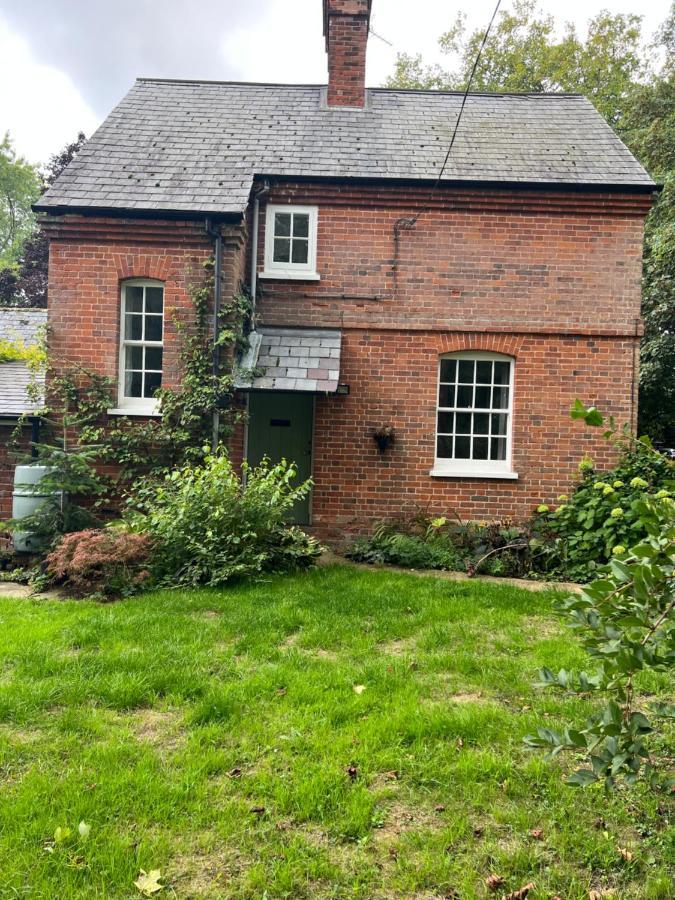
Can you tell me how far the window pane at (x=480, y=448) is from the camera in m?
9.09

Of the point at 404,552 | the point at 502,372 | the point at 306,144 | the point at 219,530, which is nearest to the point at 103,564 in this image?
the point at 219,530

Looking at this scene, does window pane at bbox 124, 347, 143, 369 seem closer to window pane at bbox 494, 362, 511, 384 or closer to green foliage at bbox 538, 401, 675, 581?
window pane at bbox 494, 362, 511, 384

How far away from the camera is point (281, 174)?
354 inches

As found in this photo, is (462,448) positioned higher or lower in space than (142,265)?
lower

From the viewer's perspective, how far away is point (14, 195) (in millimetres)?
30609

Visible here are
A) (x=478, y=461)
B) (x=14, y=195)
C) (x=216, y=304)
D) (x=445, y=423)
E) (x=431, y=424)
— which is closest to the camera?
(x=216, y=304)

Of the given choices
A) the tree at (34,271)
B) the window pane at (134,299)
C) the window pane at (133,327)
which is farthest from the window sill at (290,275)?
the tree at (34,271)

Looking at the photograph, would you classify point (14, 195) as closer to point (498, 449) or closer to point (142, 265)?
point (142, 265)

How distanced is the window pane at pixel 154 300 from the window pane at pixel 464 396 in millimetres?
4909

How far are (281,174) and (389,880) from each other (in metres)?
9.24

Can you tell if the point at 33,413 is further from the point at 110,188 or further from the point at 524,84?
the point at 524,84

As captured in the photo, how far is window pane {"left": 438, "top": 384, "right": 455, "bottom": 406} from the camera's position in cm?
907

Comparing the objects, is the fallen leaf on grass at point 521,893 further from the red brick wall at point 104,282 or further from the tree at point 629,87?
the tree at point 629,87

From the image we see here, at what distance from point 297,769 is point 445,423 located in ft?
22.6
